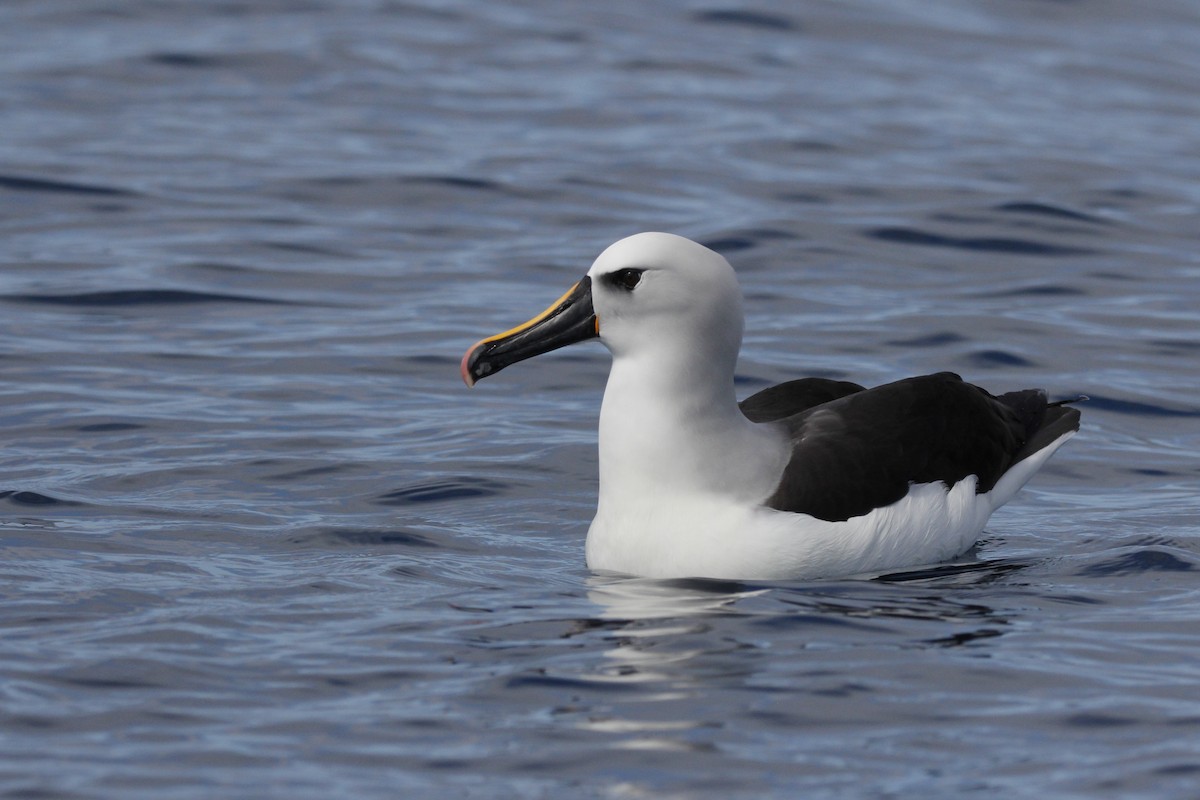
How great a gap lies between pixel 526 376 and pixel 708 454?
4.77 metres

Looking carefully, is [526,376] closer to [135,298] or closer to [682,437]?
[135,298]

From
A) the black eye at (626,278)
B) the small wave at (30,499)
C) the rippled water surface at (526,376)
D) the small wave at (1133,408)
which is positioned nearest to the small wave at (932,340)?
the rippled water surface at (526,376)

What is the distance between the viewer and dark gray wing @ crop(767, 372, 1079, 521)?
28.2ft

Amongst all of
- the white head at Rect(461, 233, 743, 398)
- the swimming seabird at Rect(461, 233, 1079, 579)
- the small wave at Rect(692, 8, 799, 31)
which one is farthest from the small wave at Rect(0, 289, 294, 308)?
the small wave at Rect(692, 8, 799, 31)

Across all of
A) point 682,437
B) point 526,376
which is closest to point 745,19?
point 526,376

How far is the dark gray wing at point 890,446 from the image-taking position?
338 inches

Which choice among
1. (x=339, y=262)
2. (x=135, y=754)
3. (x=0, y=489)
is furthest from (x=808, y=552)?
(x=339, y=262)

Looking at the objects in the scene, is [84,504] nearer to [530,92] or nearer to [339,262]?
[339,262]

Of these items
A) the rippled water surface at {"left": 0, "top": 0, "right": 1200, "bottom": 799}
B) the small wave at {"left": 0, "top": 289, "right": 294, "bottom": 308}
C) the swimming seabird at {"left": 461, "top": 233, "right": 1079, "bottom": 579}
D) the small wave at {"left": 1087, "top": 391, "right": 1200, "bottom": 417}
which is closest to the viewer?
the rippled water surface at {"left": 0, "top": 0, "right": 1200, "bottom": 799}

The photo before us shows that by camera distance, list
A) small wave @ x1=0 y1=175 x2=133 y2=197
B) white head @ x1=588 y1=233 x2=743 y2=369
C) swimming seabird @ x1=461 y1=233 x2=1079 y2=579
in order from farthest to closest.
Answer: small wave @ x1=0 y1=175 x2=133 y2=197 < white head @ x1=588 y1=233 x2=743 y2=369 < swimming seabird @ x1=461 y1=233 x2=1079 y2=579

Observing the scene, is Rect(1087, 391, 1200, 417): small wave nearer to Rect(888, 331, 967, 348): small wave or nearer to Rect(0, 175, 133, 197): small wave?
Rect(888, 331, 967, 348): small wave

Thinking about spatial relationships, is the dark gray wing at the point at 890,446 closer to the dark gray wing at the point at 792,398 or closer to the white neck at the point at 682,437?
the white neck at the point at 682,437

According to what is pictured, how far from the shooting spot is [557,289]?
15.0 m

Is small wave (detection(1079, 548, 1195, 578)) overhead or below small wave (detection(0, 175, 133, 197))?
below
